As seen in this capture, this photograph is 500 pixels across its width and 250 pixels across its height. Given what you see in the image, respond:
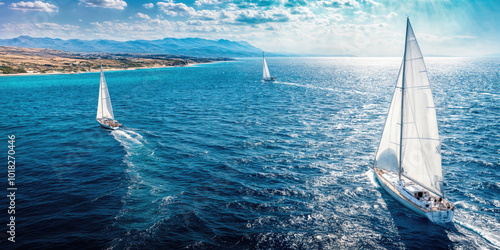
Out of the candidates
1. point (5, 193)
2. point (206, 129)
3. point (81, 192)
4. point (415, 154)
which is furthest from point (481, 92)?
point (5, 193)

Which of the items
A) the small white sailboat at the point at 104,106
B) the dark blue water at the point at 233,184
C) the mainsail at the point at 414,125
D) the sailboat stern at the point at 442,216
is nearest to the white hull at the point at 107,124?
the small white sailboat at the point at 104,106

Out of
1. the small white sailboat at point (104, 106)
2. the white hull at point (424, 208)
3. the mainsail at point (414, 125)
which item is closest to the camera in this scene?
the white hull at point (424, 208)

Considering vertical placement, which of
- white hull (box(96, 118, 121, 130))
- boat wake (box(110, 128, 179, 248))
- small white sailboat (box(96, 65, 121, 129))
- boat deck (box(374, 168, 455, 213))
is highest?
small white sailboat (box(96, 65, 121, 129))

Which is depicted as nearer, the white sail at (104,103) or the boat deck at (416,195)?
the boat deck at (416,195)

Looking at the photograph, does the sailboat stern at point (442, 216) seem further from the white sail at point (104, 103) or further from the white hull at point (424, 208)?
the white sail at point (104, 103)

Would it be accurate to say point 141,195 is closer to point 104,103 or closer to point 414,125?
point 414,125

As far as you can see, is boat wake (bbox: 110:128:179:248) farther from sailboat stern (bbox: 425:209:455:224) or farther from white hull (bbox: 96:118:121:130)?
sailboat stern (bbox: 425:209:455:224)

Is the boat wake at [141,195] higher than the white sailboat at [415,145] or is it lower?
lower

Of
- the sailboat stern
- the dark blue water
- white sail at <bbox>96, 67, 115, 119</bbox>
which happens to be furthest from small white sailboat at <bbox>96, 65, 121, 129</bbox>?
the sailboat stern
